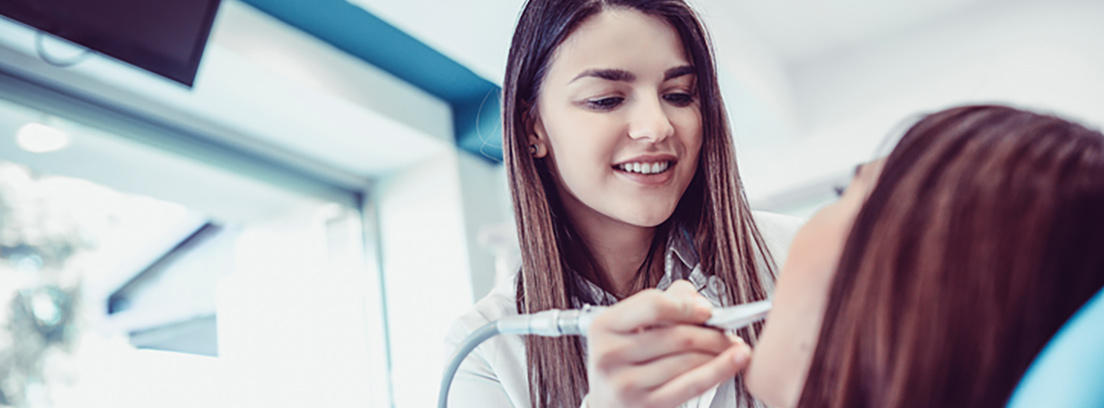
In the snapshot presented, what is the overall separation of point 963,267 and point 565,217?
3.03 feet

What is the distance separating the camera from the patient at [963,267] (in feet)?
2.02

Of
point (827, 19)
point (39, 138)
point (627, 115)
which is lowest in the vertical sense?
point (627, 115)

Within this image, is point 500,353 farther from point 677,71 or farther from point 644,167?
point 677,71

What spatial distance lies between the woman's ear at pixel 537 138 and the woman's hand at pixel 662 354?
65 centimetres

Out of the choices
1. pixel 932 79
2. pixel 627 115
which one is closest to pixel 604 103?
pixel 627 115

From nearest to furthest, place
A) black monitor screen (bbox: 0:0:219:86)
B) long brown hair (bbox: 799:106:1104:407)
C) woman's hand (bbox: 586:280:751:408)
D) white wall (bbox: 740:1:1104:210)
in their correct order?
long brown hair (bbox: 799:106:1104:407) < woman's hand (bbox: 586:280:751:408) < black monitor screen (bbox: 0:0:219:86) < white wall (bbox: 740:1:1104:210)

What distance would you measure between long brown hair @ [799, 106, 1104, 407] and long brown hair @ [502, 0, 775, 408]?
2.22 ft

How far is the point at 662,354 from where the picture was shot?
825mm

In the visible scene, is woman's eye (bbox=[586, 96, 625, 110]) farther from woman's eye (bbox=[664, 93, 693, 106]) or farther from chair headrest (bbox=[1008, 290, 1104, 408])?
chair headrest (bbox=[1008, 290, 1104, 408])

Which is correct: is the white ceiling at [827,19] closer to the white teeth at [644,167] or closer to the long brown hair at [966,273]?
the white teeth at [644,167]

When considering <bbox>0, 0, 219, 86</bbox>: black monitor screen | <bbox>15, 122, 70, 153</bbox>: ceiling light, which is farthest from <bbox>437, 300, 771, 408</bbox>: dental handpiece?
<bbox>15, 122, 70, 153</bbox>: ceiling light

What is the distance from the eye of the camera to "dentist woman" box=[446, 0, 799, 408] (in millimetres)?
1299

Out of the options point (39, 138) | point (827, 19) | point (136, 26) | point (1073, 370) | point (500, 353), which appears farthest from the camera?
point (827, 19)

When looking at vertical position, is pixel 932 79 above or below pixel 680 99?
above
